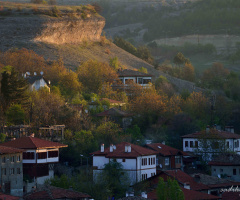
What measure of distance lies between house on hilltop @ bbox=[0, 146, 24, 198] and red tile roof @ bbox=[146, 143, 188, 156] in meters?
14.4

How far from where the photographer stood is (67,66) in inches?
3770

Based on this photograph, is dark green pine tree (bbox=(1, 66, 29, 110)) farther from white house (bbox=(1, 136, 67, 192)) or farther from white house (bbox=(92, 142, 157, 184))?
white house (bbox=(92, 142, 157, 184))

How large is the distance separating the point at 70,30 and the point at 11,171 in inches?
2293

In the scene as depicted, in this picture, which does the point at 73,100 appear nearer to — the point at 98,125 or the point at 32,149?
the point at 98,125

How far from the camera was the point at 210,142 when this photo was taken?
70125 millimetres

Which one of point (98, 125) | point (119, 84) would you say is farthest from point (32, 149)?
point (119, 84)

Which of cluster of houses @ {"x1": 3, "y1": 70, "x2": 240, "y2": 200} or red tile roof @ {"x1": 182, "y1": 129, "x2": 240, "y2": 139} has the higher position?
red tile roof @ {"x1": 182, "y1": 129, "x2": 240, "y2": 139}

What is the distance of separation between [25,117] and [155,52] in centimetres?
11266

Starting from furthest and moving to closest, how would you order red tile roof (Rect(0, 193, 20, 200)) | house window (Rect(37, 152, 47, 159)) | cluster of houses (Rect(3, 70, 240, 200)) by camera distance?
house window (Rect(37, 152, 47, 159)) < cluster of houses (Rect(3, 70, 240, 200)) < red tile roof (Rect(0, 193, 20, 200))

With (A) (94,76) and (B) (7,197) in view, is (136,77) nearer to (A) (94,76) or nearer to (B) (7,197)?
(A) (94,76)

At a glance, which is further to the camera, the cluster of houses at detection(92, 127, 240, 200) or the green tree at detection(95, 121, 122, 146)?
the green tree at detection(95, 121, 122, 146)

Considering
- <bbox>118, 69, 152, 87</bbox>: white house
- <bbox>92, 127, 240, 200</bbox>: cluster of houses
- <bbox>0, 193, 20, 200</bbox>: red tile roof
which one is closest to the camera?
<bbox>0, 193, 20, 200</bbox>: red tile roof

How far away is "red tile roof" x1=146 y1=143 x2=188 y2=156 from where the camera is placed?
66406 mm

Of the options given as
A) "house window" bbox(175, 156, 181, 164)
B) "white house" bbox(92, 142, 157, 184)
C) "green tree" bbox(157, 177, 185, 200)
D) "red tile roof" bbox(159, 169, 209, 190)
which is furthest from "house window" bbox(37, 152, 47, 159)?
"house window" bbox(175, 156, 181, 164)
